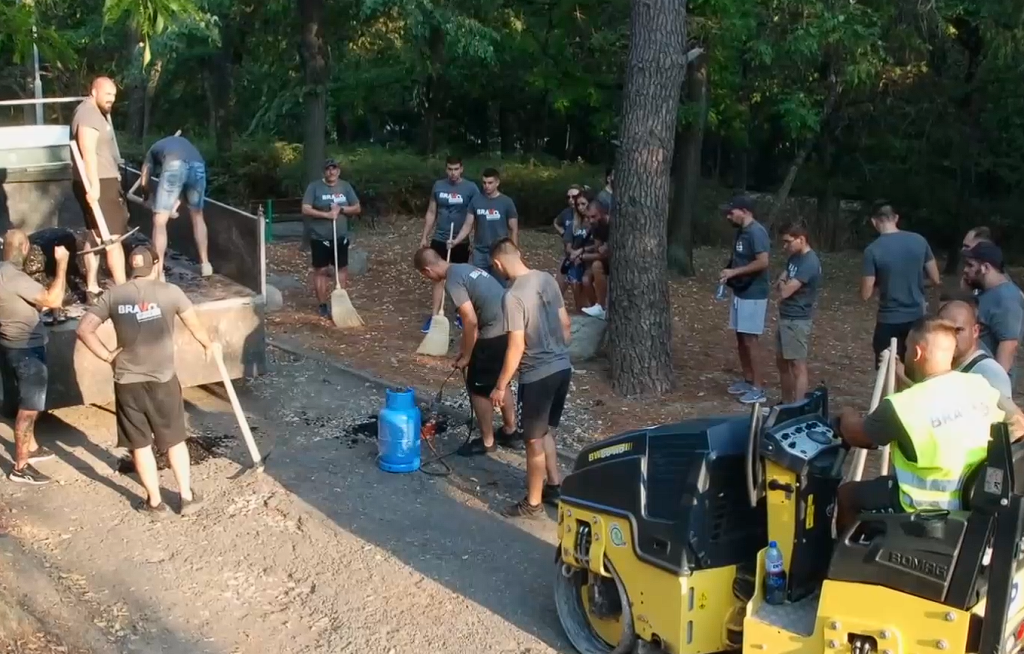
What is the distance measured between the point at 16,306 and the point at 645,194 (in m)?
4.98

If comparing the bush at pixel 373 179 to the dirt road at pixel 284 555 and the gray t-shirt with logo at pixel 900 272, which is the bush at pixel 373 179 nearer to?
the dirt road at pixel 284 555

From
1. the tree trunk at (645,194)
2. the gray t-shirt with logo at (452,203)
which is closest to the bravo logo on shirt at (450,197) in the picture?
the gray t-shirt with logo at (452,203)

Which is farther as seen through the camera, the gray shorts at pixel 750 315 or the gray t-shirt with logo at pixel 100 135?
the gray shorts at pixel 750 315

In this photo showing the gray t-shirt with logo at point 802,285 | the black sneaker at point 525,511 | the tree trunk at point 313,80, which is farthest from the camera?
the tree trunk at point 313,80

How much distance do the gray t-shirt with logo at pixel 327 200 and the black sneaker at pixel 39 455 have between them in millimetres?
4295

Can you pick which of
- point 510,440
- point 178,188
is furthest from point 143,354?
point 178,188

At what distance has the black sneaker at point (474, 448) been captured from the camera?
794cm

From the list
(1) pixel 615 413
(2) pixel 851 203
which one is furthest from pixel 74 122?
(2) pixel 851 203

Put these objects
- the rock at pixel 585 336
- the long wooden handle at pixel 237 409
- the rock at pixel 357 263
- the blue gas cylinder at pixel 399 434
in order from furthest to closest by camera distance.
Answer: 1. the rock at pixel 357 263
2. the rock at pixel 585 336
3. the blue gas cylinder at pixel 399 434
4. the long wooden handle at pixel 237 409

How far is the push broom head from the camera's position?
11625mm

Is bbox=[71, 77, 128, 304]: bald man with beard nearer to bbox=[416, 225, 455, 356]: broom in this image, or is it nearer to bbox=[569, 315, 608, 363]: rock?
bbox=[416, 225, 455, 356]: broom

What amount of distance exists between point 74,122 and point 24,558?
4.05 meters

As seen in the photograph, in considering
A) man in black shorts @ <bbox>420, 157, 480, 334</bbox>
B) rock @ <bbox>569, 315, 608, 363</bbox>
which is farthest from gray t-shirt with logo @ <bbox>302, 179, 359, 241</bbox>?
rock @ <bbox>569, 315, 608, 363</bbox>

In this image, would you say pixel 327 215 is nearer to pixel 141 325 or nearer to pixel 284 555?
pixel 141 325
